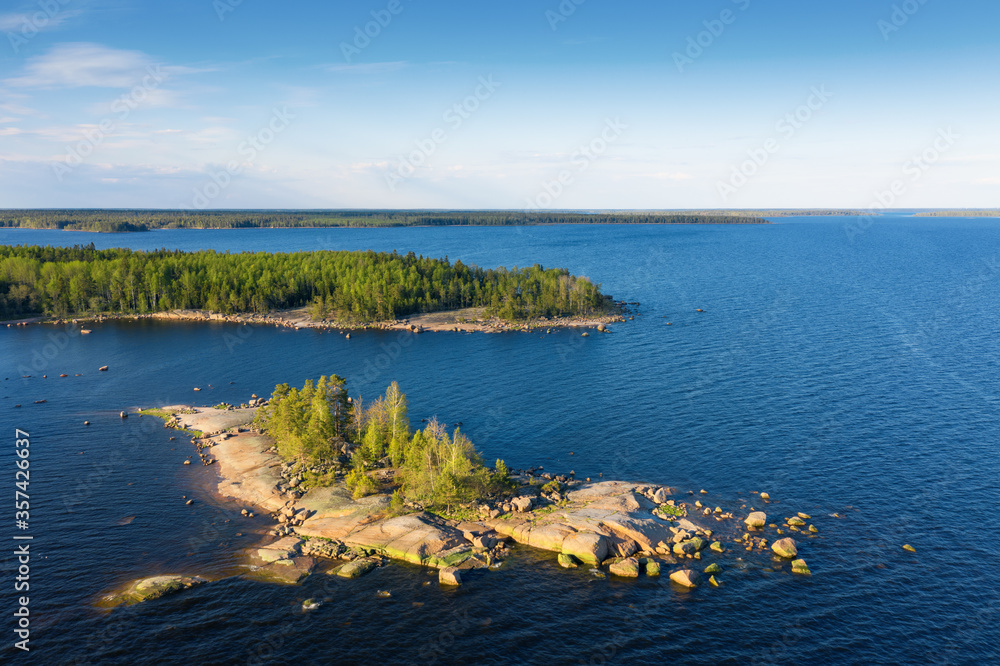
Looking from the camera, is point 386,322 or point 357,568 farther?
point 386,322

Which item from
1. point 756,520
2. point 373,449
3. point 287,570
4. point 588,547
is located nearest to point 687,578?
point 588,547

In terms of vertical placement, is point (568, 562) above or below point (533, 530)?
below

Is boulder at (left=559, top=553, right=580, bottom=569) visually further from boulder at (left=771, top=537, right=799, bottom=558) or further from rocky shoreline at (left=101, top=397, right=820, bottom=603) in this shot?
boulder at (left=771, top=537, right=799, bottom=558)

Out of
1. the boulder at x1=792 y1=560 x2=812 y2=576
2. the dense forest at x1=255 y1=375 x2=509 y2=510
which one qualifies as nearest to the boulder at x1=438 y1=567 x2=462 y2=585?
the dense forest at x1=255 y1=375 x2=509 y2=510

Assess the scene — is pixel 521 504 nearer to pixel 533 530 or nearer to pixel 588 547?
pixel 533 530

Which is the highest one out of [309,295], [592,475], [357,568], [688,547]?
[309,295]

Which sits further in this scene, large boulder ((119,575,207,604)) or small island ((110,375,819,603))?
small island ((110,375,819,603))
